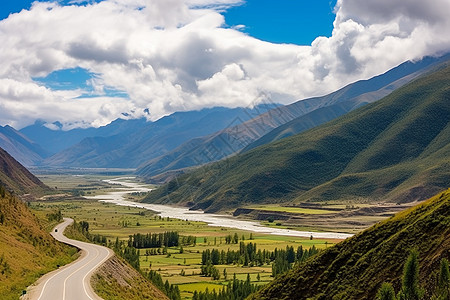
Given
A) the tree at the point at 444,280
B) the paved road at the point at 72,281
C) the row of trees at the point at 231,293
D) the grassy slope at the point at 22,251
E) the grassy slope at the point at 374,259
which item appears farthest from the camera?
the row of trees at the point at 231,293

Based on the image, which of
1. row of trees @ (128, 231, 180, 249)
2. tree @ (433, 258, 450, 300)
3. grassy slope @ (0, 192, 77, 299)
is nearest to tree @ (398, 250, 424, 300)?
tree @ (433, 258, 450, 300)

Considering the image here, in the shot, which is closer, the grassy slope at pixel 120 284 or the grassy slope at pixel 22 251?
the grassy slope at pixel 22 251

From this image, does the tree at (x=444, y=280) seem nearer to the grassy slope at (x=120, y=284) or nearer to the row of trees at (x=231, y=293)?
the grassy slope at (x=120, y=284)

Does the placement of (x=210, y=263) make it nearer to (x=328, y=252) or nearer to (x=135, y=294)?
(x=135, y=294)

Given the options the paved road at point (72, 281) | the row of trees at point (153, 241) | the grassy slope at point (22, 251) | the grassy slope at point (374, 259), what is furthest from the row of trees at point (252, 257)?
the grassy slope at point (374, 259)

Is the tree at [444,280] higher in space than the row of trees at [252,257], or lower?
higher

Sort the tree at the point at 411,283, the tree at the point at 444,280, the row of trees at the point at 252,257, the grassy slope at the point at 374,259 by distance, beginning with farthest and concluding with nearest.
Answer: the row of trees at the point at 252,257 → the grassy slope at the point at 374,259 → the tree at the point at 411,283 → the tree at the point at 444,280
